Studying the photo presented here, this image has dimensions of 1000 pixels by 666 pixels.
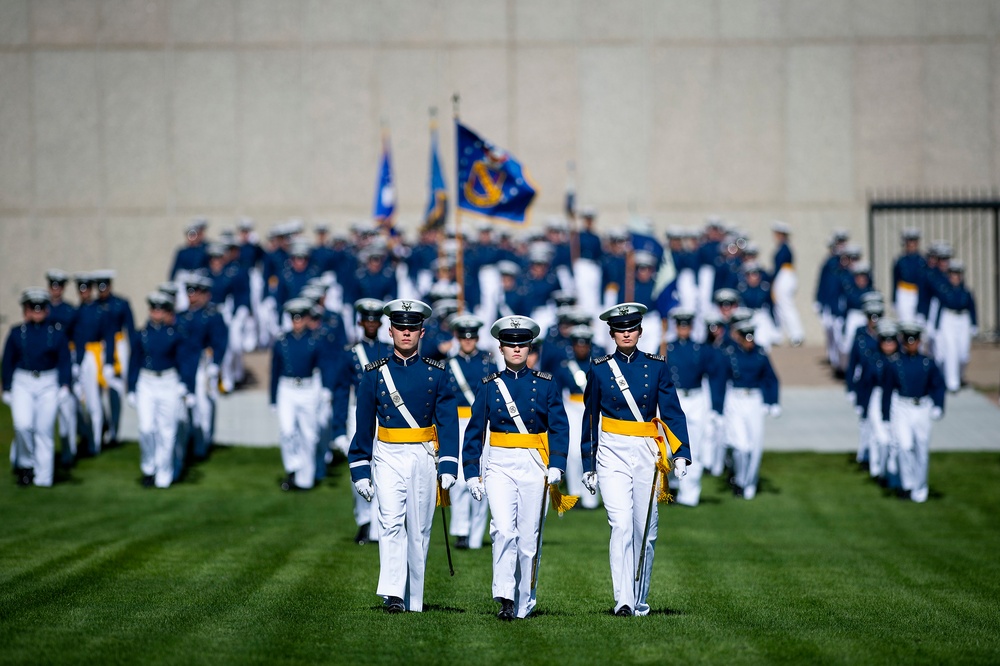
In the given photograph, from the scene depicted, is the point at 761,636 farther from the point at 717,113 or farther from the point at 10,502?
the point at 717,113

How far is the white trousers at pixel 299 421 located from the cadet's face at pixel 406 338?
7.08 meters

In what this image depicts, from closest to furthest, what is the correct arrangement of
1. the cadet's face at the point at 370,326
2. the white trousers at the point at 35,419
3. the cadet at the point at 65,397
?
the cadet's face at the point at 370,326, the white trousers at the point at 35,419, the cadet at the point at 65,397

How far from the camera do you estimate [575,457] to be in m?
17.7

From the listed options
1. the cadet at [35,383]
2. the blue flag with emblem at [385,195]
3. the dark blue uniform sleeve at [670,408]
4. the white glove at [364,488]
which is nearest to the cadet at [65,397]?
the cadet at [35,383]

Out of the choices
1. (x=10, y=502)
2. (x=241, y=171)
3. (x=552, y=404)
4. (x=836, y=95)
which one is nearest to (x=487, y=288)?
(x=241, y=171)

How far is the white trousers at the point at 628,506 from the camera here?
10.4m

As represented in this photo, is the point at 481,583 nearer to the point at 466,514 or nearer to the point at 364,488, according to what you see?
the point at 364,488

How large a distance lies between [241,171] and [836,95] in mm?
13339

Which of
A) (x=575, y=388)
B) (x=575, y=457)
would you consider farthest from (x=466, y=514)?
(x=575, y=457)

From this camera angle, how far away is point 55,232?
32.2 meters

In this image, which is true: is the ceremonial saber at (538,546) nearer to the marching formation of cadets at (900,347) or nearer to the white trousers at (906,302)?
the marching formation of cadets at (900,347)

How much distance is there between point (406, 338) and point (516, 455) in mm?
1209

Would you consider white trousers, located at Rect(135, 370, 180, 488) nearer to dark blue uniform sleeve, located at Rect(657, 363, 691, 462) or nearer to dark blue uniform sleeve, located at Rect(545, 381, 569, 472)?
dark blue uniform sleeve, located at Rect(545, 381, 569, 472)

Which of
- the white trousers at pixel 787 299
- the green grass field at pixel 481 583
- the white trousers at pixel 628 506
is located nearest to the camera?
the green grass field at pixel 481 583
